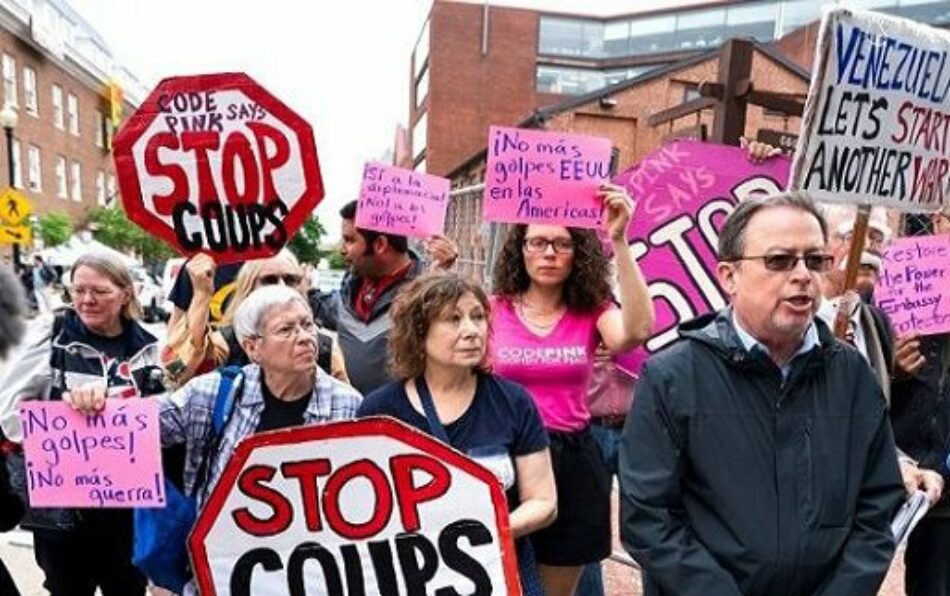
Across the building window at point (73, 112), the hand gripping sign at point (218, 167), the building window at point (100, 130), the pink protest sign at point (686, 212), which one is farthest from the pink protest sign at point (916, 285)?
the building window at point (100, 130)

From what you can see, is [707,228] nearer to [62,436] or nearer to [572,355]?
[572,355]

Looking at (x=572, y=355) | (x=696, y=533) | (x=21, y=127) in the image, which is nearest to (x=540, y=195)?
(x=572, y=355)

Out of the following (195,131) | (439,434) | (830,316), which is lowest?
(439,434)

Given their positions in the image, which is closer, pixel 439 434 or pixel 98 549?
pixel 439 434

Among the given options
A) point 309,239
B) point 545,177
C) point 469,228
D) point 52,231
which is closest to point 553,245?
point 545,177

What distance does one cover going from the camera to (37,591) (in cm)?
381

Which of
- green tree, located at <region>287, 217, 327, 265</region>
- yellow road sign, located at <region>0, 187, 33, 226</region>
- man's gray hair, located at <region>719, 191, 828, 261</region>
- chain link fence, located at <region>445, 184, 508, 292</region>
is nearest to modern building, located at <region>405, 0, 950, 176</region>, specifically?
green tree, located at <region>287, 217, 327, 265</region>

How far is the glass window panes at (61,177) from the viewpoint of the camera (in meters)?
36.7

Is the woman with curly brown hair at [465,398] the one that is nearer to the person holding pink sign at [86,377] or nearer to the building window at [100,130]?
the person holding pink sign at [86,377]

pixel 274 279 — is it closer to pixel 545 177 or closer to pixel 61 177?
pixel 545 177

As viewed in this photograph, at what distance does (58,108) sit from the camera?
36938 mm

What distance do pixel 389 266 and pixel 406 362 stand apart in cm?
110

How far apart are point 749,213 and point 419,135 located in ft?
148

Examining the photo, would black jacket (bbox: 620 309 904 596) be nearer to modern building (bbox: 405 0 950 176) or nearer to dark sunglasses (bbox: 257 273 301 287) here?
dark sunglasses (bbox: 257 273 301 287)
